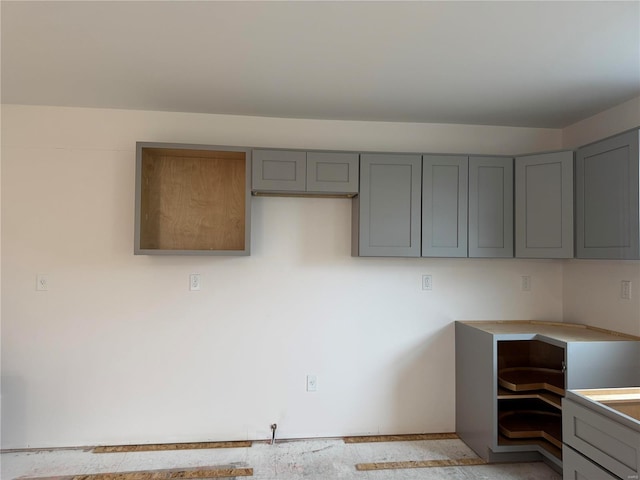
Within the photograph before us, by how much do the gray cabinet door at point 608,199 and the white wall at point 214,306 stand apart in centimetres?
69

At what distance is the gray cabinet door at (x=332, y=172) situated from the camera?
9.40ft

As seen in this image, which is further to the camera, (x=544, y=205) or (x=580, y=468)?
(x=544, y=205)

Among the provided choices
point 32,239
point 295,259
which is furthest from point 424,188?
point 32,239

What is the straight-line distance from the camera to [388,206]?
9.52 ft

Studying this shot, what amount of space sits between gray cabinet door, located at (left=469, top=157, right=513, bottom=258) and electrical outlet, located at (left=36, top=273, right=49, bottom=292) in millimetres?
3014

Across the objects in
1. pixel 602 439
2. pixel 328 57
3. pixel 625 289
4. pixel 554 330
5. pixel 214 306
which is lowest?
pixel 602 439

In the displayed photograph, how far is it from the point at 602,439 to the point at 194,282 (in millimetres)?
2504

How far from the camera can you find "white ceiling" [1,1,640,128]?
178cm

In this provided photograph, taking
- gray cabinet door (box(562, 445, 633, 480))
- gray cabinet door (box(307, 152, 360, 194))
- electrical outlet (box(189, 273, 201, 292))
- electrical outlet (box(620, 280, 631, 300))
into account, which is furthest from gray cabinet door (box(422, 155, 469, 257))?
electrical outlet (box(189, 273, 201, 292))

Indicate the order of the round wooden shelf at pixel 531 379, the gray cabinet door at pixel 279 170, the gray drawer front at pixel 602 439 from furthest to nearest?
the gray cabinet door at pixel 279 170, the round wooden shelf at pixel 531 379, the gray drawer front at pixel 602 439

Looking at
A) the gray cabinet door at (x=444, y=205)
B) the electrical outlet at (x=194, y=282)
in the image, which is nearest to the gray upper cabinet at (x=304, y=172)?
the gray cabinet door at (x=444, y=205)

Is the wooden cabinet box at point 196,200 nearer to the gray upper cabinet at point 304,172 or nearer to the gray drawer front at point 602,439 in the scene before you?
the gray upper cabinet at point 304,172

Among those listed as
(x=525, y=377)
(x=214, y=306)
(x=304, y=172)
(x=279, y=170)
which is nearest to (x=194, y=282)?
(x=214, y=306)

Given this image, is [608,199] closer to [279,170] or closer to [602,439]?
[602,439]
